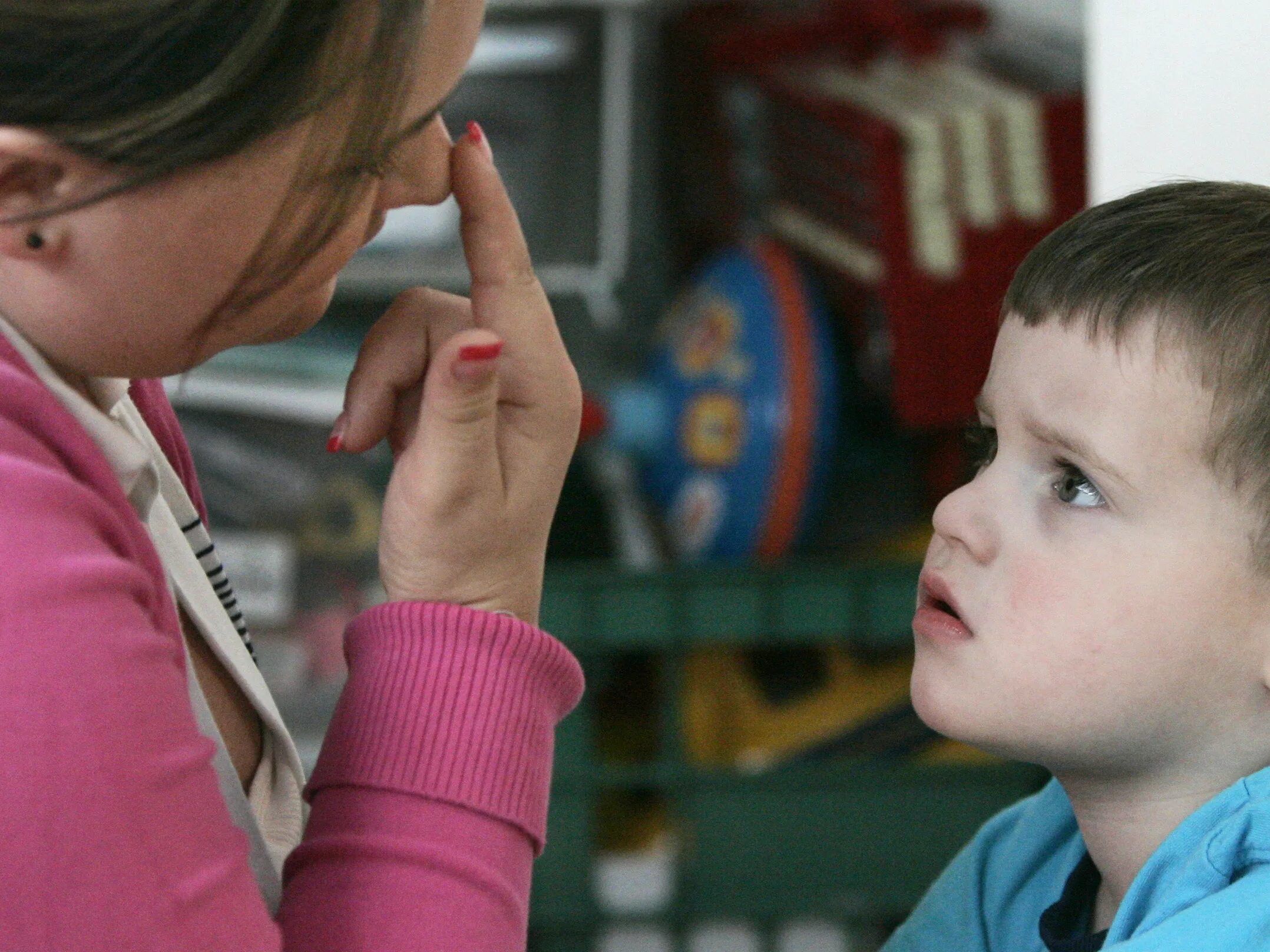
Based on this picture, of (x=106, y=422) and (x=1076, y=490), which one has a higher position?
(x=106, y=422)

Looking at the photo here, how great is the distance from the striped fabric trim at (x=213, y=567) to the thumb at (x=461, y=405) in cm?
11

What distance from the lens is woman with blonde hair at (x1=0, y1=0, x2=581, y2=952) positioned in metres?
0.34

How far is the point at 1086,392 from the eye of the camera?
0.56 meters

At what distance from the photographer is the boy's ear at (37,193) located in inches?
14.7

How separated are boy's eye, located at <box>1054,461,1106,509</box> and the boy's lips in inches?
2.4

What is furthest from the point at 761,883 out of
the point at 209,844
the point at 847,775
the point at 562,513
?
the point at 209,844

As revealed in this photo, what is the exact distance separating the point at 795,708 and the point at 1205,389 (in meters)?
0.63

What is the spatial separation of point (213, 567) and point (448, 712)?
0.14 metres

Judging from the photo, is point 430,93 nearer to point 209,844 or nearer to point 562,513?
point 209,844

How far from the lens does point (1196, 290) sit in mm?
557

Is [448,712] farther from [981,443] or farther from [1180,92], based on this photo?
[1180,92]

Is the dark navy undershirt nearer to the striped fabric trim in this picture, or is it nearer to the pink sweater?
the pink sweater

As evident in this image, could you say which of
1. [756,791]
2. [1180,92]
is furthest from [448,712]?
[756,791]

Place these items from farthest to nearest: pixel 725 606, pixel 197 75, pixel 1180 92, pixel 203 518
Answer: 1. pixel 725 606
2. pixel 1180 92
3. pixel 203 518
4. pixel 197 75
